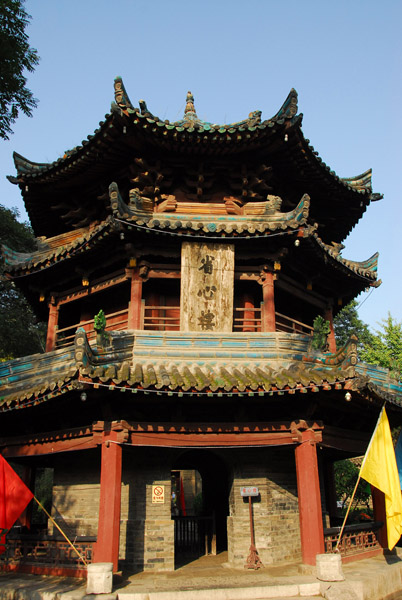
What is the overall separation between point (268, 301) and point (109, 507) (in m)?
5.90

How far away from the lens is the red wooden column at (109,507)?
29.7 ft

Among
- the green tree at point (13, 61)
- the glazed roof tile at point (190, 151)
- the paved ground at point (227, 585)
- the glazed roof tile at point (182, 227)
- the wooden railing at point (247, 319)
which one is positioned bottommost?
the paved ground at point (227, 585)

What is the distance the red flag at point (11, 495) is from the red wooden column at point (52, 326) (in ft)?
13.8

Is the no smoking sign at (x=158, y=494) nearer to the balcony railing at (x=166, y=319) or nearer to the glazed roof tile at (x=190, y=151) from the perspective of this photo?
the balcony railing at (x=166, y=319)

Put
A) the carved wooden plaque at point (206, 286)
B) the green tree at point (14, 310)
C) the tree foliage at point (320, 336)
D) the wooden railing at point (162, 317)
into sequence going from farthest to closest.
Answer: the green tree at point (14, 310)
the tree foliage at point (320, 336)
the wooden railing at point (162, 317)
the carved wooden plaque at point (206, 286)

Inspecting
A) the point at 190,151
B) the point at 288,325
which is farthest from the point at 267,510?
the point at 190,151

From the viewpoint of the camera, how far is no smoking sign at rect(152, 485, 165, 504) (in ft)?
34.9

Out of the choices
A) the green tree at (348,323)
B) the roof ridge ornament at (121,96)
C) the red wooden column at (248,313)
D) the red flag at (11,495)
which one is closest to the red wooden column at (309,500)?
the red wooden column at (248,313)

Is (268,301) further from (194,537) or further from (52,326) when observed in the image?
(194,537)

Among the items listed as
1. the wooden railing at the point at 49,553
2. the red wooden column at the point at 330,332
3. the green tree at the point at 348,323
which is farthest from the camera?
the green tree at the point at 348,323

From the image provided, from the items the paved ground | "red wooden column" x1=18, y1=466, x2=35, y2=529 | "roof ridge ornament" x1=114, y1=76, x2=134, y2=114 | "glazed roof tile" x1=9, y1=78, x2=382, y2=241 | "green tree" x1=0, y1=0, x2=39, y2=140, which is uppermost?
"green tree" x1=0, y1=0, x2=39, y2=140

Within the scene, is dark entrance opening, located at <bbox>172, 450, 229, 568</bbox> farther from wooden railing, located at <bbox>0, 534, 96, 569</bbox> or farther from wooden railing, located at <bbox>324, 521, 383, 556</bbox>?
wooden railing, located at <bbox>324, 521, 383, 556</bbox>

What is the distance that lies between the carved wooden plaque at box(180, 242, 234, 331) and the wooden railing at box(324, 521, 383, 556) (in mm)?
4904

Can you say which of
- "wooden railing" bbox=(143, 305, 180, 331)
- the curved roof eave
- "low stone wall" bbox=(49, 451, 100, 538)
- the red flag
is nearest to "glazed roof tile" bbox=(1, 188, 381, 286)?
the curved roof eave
